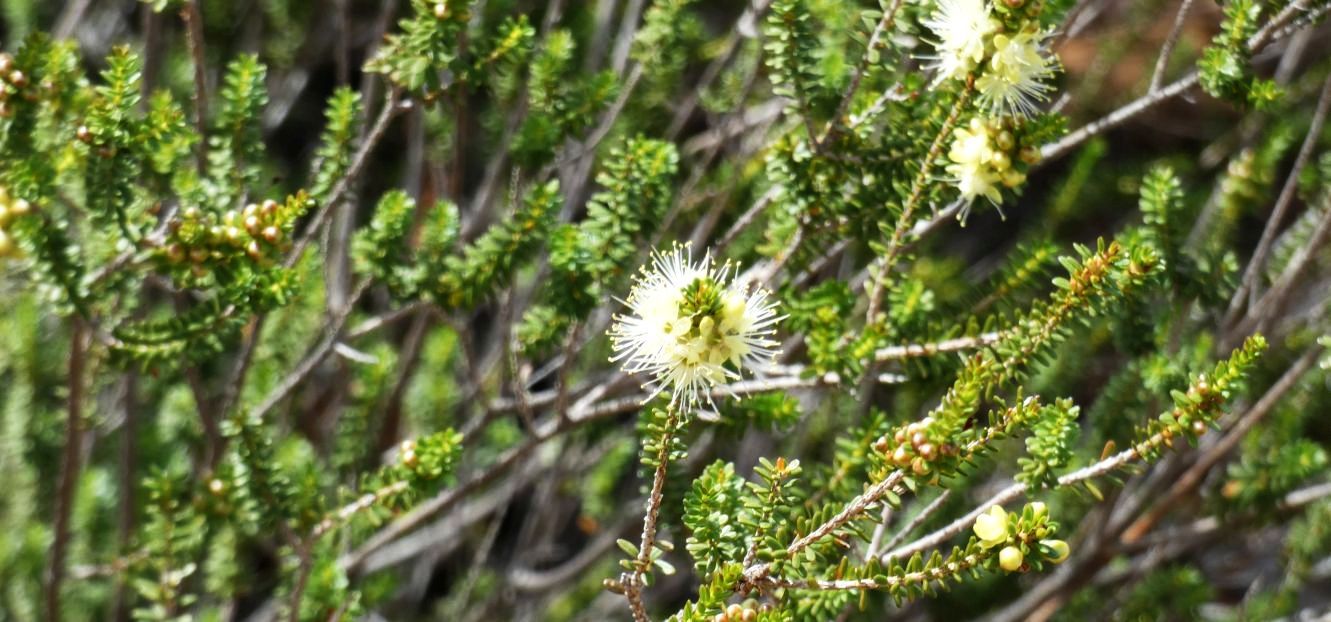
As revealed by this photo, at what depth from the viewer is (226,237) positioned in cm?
154

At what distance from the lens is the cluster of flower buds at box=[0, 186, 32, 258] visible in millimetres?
1545

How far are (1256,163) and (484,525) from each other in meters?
1.90

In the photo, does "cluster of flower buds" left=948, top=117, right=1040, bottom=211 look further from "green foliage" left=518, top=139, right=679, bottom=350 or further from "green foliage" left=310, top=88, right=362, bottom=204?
"green foliage" left=310, top=88, right=362, bottom=204

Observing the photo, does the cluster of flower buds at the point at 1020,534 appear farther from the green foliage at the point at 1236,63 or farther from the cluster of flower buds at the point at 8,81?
the cluster of flower buds at the point at 8,81

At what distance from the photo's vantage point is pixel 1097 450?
6.64 feet

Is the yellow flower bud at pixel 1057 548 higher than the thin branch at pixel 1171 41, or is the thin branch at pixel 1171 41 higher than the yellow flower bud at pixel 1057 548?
the thin branch at pixel 1171 41

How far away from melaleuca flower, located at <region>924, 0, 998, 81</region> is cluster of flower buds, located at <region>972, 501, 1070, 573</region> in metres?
0.54

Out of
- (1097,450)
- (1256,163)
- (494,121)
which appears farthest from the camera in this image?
(494,121)

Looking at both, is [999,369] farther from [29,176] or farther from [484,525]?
[484,525]

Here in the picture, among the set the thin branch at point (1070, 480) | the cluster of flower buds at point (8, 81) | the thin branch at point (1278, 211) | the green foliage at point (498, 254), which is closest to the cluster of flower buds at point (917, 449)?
the thin branch at point (1070, 480)

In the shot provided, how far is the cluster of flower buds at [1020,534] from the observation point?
1.20m

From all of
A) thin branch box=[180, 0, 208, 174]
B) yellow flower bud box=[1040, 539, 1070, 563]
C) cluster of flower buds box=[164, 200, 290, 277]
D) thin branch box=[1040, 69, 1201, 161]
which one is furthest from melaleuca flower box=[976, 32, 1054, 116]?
thin branch box=[180, 0, 208, 174]

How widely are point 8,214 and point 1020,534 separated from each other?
4.31 ft

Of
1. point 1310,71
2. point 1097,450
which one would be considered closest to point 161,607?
point 1097,450
